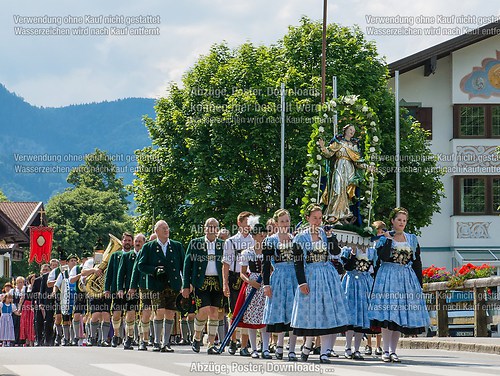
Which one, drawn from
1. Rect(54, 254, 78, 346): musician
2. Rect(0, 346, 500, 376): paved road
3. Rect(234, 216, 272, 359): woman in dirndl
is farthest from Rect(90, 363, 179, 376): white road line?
Rect(54, 254, 78, 346): musician

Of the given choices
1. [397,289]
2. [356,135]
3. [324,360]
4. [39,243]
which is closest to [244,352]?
[324,360]

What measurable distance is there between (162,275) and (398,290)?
4852mm

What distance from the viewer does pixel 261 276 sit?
16531 millimetres

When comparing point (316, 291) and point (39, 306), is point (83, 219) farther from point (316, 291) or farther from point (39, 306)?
point (316, 291)

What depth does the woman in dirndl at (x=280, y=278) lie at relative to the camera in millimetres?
15258

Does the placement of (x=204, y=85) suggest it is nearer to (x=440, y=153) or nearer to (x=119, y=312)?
(x=440, y=153)

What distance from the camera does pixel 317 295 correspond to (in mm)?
14586

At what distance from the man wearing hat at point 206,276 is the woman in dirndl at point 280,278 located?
255 cm

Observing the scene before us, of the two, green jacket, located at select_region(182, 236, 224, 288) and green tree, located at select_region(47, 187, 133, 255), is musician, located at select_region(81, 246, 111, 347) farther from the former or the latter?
green tree, located at select_region(47, 187, 133, 255)

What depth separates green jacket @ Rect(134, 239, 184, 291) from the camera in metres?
18.2

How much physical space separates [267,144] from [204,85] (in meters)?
5.07

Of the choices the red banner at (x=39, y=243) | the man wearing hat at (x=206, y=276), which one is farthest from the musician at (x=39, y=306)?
the red banner at (x=39, y=243)

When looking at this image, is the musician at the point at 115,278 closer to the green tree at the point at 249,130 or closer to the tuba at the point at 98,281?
the tuba at the point at 98,281

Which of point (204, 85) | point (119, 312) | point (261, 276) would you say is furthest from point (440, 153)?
point (261, 276)
